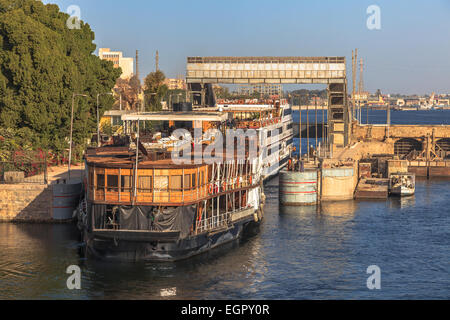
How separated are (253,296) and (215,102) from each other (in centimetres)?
6685

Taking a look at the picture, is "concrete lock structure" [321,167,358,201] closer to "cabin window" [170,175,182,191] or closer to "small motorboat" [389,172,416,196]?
"small motorboat" [389,172,416,196]

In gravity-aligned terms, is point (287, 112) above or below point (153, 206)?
above

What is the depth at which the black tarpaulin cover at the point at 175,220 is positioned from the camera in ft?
140

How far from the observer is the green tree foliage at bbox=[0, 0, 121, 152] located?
68000mm

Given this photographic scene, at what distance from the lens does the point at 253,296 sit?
1534 inches

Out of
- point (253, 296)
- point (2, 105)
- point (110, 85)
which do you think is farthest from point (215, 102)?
point (253, 296)

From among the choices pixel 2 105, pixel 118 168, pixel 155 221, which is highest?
pixel 2 105

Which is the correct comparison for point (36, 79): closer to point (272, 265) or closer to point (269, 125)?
point (269, 125)

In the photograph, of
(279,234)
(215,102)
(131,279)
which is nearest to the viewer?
(131,279)

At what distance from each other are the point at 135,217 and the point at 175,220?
2436mm

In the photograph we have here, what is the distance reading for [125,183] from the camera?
42.6m

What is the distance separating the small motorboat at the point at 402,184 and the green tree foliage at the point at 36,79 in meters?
34.2

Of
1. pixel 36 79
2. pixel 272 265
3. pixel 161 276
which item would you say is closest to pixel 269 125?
pixel 36 79
